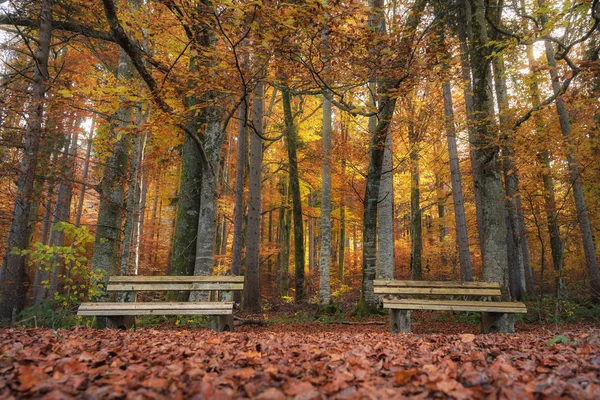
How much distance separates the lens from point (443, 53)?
5246 mm

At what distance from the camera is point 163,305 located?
4258 millimetres

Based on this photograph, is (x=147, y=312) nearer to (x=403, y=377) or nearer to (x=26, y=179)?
(x=403, y=377)

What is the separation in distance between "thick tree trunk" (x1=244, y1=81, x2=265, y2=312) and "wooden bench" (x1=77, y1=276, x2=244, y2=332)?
4.57m

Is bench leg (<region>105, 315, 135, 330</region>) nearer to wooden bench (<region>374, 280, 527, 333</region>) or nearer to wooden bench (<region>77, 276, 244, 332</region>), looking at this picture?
wooden bench (<region>77, 276, 244, 332</region>)

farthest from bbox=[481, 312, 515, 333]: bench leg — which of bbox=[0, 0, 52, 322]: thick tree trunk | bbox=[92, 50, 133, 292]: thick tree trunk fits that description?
bbox=[0, 0, 52, 322]: thick tree trunk

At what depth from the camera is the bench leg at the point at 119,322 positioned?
4.43 metres

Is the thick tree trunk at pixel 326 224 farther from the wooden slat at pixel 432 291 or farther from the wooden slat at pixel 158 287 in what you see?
the wooden slat at pixel 158 287

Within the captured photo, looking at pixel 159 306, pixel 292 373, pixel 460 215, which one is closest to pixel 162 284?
pixel 159 306

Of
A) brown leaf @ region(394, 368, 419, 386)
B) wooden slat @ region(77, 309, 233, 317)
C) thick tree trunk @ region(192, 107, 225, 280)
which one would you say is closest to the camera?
brown leaf @ region(394, 368, 419, 386)

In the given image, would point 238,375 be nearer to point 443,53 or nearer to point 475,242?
point 443,53

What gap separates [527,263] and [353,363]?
13.3 meters

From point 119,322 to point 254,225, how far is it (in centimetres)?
564

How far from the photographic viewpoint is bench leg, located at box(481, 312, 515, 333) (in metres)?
4.82

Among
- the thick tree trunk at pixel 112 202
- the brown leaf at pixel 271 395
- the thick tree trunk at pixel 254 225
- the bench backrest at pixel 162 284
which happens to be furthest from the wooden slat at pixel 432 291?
the thick tree trunk at pixel 112 202
